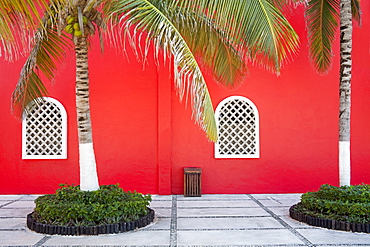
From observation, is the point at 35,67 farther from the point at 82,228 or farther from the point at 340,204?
the point at 340,204

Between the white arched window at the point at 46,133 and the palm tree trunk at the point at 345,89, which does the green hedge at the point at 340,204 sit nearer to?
the palm tree trunk at the point at 345,89

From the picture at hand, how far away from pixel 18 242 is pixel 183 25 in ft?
10.7

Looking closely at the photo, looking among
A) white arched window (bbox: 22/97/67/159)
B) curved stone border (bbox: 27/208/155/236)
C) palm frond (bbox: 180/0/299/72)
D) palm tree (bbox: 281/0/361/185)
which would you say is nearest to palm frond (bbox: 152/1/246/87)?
palm frond (bbox: 180/0/299/72)

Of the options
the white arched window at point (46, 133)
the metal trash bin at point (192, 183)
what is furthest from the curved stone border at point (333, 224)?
the white arched window at point (46, 133)

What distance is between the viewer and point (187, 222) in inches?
208

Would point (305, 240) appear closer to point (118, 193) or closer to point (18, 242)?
point (118, 193)

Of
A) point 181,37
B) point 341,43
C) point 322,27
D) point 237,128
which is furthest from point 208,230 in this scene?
point 322,27

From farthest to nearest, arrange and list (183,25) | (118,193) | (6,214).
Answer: (6,214)
(118,193)
(183,25)

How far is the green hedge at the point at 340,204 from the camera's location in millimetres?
4801

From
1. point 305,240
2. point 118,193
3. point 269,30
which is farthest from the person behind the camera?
point 118,193

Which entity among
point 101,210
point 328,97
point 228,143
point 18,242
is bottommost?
point 18,242

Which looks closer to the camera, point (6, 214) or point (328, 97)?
point (6, 214)

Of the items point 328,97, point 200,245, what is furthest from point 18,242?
point 328,97

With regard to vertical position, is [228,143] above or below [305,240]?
above
